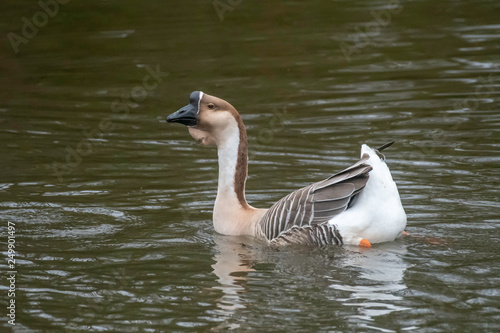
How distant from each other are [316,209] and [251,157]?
3.77 m

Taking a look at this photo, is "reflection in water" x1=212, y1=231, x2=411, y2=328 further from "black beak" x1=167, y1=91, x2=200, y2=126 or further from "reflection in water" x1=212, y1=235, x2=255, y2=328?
"black beak" x1=167, y1=91, x2=200, y2=126

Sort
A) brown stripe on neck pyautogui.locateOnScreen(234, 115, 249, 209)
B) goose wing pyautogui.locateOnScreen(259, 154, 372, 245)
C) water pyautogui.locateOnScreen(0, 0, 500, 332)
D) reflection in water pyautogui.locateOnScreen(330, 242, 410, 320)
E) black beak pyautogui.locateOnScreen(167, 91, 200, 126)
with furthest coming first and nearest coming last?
brown stripe on neck pyautogui.locateOnScreen(234, 115, 249, 209) → black beak pyautogui.locateOnScreen(167, 91, 200, 126) → goose wing pyautogui.locateOnScreen(259, 154, 372, 245) → water pyautogui.locateOnScreen(0, 0, 500, 332) → reflection in water pyautogui.locateOnScreen(330, 242, 410, 320)

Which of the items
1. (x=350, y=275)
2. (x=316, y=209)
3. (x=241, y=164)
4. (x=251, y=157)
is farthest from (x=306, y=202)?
(x=251, y=157)

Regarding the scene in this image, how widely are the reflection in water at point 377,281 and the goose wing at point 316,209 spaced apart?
1.43ft

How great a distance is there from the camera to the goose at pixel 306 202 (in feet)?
26.5

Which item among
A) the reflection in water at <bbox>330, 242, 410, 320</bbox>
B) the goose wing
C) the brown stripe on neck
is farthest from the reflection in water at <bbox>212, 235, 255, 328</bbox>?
the reflection in water at <bbox>330, 242, 410, 320</bbox>

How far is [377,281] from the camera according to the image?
729cm

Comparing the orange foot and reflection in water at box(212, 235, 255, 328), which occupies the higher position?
the orange foot

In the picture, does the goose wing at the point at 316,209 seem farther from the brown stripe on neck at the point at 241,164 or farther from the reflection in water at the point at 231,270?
the brown stripe on neck at the point at 241,164

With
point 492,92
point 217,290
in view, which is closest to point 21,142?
point 217,290

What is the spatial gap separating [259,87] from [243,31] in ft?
14.9

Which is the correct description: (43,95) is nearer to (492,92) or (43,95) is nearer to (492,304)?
(492,92)

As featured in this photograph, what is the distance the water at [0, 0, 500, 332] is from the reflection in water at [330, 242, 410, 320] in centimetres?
2

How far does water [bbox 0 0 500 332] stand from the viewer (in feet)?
23.0
